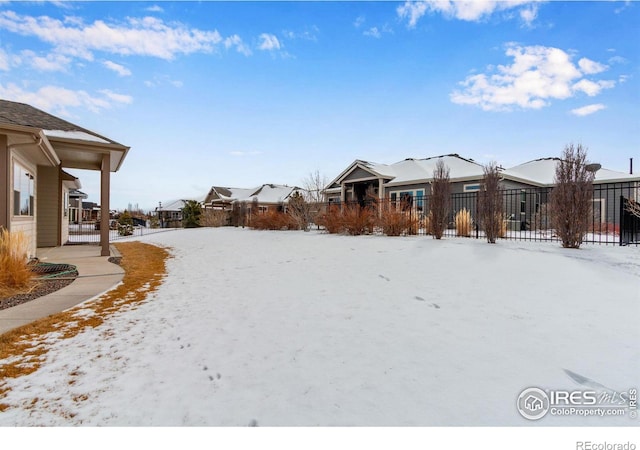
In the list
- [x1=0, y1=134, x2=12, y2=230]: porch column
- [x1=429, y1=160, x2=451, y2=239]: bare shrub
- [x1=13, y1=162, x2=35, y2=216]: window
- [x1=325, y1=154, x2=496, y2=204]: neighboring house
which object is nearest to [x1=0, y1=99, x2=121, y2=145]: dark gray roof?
[x1=13, y1=162, x2=35, y2=216]: window

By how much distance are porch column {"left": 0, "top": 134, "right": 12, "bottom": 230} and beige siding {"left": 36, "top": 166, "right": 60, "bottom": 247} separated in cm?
679

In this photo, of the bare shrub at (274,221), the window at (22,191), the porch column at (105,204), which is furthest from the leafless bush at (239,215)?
the window at (22,191)

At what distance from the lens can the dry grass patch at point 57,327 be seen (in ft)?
9.04

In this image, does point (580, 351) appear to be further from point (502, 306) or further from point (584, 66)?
point (584, 66)

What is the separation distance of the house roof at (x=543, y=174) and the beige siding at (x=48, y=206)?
22559 millimetres

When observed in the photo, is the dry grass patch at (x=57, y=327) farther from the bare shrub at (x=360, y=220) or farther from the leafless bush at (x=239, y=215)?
the leafless bush at (x=239, y=215)

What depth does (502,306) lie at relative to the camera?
423 cm

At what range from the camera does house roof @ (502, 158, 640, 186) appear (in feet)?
58.4

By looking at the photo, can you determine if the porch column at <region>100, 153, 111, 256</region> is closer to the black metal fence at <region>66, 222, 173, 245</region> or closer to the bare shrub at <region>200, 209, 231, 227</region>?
the black metal fence at <region>66, 222, 173, 245</region>

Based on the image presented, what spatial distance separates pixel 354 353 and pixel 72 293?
5.20 meters

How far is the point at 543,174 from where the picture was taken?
69.2ft

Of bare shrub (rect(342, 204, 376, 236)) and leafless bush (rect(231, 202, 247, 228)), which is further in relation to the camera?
leafless bush (rect(231, 202, 247, 228))

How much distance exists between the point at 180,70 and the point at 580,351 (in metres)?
14.7
